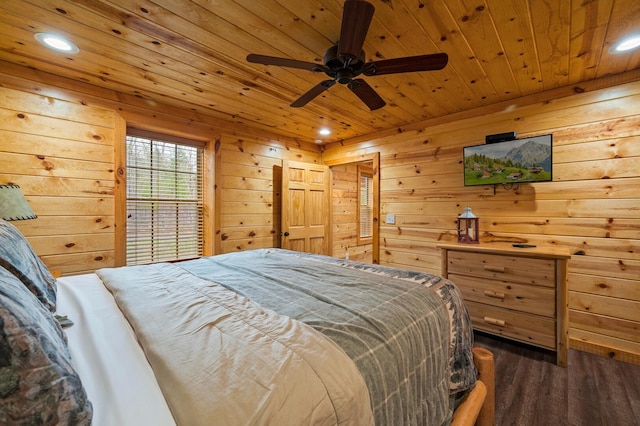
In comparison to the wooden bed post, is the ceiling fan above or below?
above

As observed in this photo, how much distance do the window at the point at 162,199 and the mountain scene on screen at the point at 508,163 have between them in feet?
10.8

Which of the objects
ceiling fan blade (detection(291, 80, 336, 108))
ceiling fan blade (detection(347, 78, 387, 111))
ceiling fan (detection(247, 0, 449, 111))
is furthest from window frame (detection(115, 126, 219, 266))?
ceiling fan blade (detection(347, 78, 387, 111))

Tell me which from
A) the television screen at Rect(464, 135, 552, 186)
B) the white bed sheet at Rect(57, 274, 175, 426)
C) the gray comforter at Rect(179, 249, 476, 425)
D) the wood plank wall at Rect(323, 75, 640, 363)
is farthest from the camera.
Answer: the television screen at Rect(464, 135, 552, 186)

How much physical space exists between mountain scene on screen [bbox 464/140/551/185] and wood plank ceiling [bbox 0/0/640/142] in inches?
20.8

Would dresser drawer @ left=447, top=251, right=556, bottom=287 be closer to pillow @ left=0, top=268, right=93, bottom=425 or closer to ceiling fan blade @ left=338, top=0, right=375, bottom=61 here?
ceiling fan blade @ left=338, top=0, right=375, bottom=61

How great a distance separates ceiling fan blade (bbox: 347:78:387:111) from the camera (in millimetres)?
1875

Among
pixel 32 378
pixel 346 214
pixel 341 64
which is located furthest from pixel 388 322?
pixel 346 214

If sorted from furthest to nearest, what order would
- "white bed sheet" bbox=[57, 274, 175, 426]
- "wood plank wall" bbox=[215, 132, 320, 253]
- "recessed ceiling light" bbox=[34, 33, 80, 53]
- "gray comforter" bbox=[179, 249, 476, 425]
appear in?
"wood plank wall" bbox=[215, 132, 320, 253] → "recessed ceiling light" bbox=[34, 33, 80, 53] → "gray comforter" bbox=[179, 249, 476, 425] → "white bed sheet" bbox=[57, 274, 175, 426]

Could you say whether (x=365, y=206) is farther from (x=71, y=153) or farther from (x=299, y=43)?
(x=71, y=153)

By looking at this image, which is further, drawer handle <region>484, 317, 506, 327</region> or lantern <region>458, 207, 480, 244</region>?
lantern <region>458, 207, 480, 244</region>

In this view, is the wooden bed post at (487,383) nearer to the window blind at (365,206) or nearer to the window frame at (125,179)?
the window frame at (125,179)

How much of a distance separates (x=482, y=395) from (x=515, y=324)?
4.30 ft

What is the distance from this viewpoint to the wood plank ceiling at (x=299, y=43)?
1591 mm

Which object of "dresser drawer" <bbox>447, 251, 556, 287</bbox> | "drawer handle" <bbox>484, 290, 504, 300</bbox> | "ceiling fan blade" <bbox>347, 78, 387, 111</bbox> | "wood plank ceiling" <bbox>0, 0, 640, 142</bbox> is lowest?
"drawer handle" <bbox>484, 290, 504, 300</bbox>
